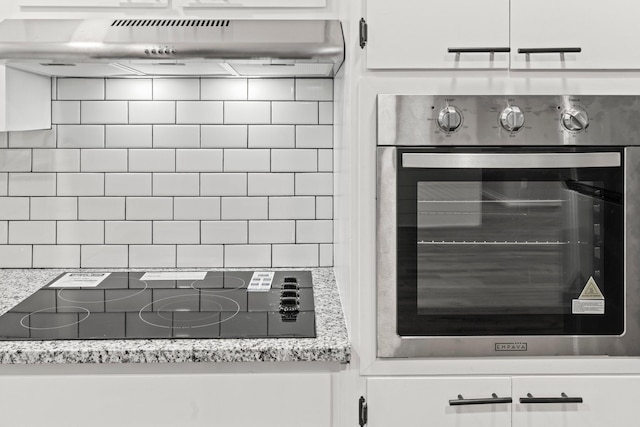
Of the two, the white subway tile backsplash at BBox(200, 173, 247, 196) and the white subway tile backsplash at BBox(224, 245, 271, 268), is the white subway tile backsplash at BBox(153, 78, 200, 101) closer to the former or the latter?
the white subway tile backsplash at BBox(200, 173, 247, 196)

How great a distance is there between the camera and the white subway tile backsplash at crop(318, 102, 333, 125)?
234 centimetres

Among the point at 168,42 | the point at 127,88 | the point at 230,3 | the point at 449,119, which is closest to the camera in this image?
the point at 449,119

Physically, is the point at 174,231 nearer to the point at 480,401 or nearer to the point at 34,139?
the point at 34,139

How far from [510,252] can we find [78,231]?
1.46 metres

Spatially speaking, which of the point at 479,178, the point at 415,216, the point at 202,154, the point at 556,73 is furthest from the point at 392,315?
the point at 202,154

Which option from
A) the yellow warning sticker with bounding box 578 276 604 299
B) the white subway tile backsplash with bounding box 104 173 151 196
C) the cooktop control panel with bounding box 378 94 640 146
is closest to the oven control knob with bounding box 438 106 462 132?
the cooktop control panel with bounding box 378 94 640 146

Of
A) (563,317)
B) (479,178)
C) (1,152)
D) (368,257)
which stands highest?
(1,152)

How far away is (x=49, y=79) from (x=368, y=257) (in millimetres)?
1349

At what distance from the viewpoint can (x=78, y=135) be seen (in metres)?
2.31

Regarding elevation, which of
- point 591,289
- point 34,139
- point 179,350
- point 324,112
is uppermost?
point 324,112

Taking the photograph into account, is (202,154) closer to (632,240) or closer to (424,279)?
→ (424,279)

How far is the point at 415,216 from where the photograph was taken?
1550 millimetres

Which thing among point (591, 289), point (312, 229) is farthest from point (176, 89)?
point (591, 289)

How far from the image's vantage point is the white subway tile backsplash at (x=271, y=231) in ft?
7.77
